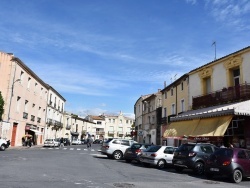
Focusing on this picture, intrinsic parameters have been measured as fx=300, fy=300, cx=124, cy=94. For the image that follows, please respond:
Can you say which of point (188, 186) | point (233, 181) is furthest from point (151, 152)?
point (188, 186)

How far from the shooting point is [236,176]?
13500mm

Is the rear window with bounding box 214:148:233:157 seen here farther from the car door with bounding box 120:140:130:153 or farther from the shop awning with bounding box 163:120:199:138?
the car door with bounding box 120:140:130:153

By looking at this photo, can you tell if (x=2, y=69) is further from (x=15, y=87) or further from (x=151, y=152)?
(x=151, y=152)

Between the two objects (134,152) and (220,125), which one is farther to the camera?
(134,152)

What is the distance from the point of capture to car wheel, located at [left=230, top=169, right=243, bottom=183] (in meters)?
13.4

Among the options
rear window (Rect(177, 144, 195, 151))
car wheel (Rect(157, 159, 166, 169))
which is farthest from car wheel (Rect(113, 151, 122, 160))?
rear window (Rect(177, 144, 195, 151))

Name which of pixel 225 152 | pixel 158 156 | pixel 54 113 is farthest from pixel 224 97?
pixel 54 113

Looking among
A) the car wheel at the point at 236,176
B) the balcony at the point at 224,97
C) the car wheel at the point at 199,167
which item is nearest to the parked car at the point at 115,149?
the balcony at the point at 224,97

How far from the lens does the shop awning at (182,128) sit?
2113 cm

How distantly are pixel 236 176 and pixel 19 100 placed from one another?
3412 cm

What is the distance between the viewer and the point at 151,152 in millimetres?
18688

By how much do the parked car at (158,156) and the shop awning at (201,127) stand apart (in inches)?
94.7

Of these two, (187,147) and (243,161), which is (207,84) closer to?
(187,147)

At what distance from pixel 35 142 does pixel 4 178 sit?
40266mm
